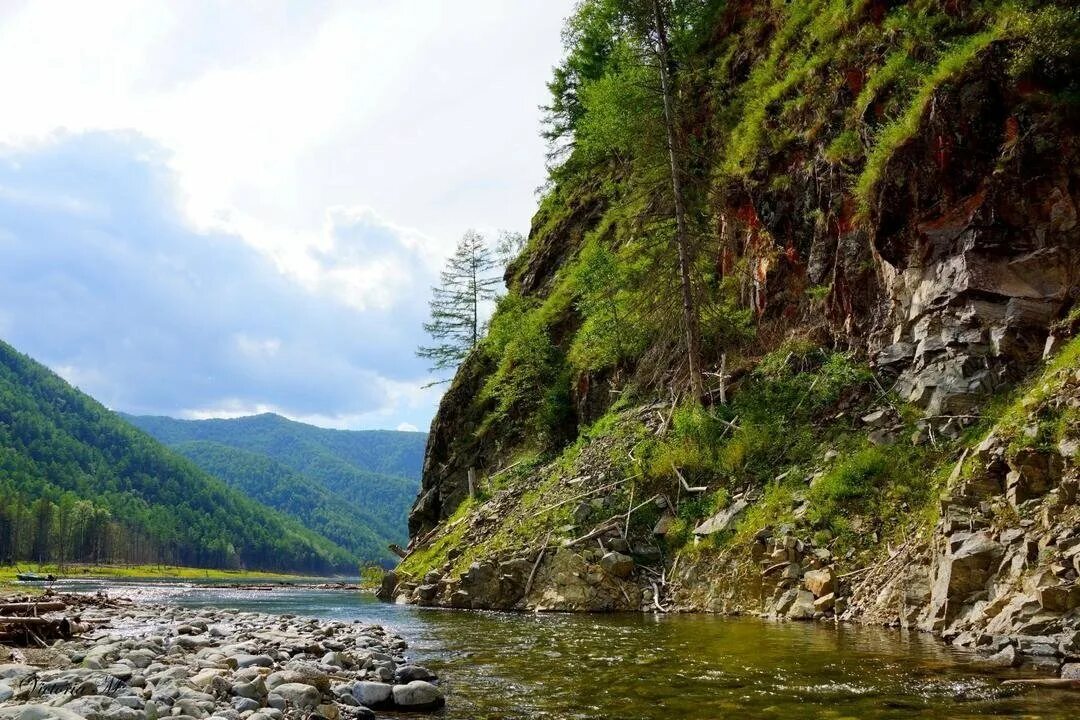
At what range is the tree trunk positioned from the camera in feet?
83.7

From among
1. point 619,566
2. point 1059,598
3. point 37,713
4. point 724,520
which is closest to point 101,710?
point 37,713

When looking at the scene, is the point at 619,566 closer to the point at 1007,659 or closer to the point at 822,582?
the point at 822,582

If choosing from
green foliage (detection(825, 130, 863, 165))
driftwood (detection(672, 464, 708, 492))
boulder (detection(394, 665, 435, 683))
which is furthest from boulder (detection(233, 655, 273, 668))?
green foliage (detection(825, 130, 863, 165))

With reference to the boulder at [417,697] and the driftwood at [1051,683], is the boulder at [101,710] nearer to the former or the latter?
the boulder at [417,697]

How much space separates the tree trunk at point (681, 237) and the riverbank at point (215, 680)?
50.0ft

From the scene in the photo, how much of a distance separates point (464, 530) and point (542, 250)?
85.0 ft

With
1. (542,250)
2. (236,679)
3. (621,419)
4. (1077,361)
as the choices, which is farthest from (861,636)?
(542,250)

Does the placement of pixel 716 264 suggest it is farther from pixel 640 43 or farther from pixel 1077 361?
pixel 1077 361

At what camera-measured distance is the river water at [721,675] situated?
25.3ft

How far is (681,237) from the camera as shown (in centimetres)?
2695

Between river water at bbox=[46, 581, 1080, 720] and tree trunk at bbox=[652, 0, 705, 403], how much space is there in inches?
453

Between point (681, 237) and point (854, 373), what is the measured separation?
9.15 m

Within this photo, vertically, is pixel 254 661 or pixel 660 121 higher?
pixel 660 121

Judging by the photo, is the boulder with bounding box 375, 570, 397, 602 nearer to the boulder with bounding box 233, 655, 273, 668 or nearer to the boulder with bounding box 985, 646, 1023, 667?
the boulder with bounding box 233, 655, 273, 668
